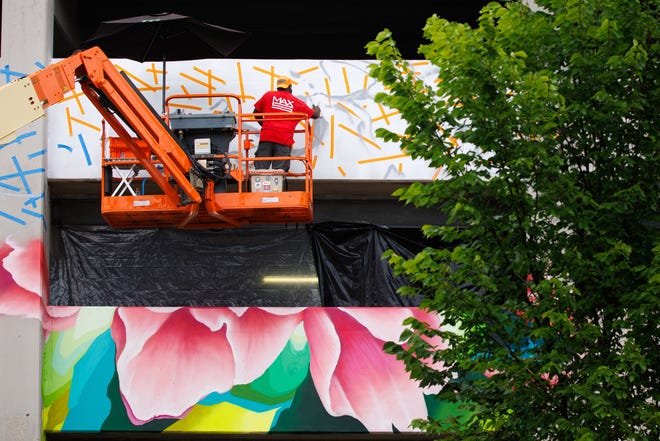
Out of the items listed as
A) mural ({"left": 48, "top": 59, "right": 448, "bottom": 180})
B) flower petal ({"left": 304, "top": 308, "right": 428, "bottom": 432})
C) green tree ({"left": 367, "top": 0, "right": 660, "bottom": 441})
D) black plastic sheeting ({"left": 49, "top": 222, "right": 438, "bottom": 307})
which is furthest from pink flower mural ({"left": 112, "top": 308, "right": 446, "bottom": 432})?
green tree ({"left": 367, "top": 0, "right": 660, "bottom": 441})

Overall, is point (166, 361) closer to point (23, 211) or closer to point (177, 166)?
point (23, 211)

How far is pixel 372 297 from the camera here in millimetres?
17609

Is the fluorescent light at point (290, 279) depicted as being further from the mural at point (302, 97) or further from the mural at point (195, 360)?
the mural at point (302, 97)

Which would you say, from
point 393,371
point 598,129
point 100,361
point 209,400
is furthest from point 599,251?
point 100,361

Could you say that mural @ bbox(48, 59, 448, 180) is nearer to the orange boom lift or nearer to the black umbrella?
the black umbrella

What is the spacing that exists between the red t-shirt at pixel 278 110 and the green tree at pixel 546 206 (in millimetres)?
5290

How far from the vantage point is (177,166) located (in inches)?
559

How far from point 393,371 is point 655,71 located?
7.15 meters

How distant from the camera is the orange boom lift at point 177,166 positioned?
13820mm

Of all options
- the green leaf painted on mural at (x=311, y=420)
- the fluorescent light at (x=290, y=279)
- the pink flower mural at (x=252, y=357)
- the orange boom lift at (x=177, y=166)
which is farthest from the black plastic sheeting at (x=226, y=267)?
the green leaf painted on mural at (x=311, y=420)

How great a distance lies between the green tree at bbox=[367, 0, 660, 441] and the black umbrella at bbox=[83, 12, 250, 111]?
5.88 m

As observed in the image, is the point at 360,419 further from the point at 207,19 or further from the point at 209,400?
the point at 207,19

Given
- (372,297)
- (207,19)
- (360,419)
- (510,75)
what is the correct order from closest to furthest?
(510,75)
(360,419)
(372,297)
(207,19)

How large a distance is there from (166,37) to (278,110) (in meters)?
1.95
